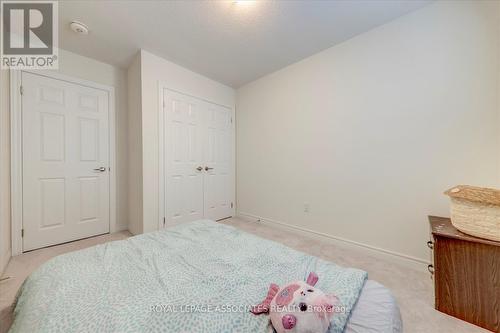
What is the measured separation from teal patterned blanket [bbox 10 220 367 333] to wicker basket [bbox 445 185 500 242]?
97cm

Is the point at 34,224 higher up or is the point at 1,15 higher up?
the point at 1,15

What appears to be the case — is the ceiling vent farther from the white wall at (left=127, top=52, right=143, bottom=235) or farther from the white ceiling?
the white wall at (left=127, top=52, right=143, bottom=235)

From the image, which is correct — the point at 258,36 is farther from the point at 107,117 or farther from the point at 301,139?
the point at 107,117

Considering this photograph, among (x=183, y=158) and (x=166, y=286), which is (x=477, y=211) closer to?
(x=166, y=286)

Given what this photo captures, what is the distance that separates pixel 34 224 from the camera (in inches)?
89.1

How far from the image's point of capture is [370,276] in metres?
1.78

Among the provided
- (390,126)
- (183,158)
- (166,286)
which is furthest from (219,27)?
(166,286)

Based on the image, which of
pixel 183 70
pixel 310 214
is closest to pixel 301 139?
pixel 310 214

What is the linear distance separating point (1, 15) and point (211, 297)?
115 inches

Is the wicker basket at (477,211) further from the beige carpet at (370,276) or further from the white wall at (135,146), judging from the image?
the white wall at (135,146)

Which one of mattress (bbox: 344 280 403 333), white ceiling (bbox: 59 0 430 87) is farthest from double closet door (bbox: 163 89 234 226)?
mattress (bbox: 344 280 403 333)

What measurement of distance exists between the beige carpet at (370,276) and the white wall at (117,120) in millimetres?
231

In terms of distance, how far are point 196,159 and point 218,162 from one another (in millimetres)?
448

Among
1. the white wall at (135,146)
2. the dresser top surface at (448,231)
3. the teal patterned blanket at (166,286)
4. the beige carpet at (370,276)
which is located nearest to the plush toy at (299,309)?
the teal patterned blanket at (166,286)
